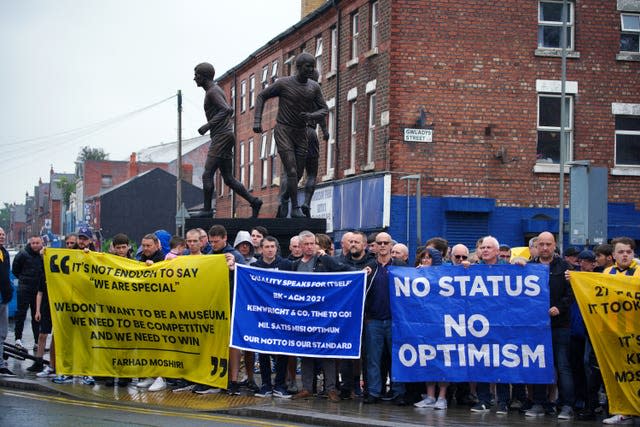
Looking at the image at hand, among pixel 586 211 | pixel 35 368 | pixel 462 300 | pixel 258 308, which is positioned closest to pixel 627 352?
pixel 462 300

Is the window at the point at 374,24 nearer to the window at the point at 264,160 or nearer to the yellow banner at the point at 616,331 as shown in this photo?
the window at the point at 264,160

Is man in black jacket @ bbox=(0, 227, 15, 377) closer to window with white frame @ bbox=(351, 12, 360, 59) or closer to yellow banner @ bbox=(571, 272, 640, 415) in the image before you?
yellow banner @ bbox=(571, 272, 640, 415)

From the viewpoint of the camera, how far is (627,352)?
12289mm

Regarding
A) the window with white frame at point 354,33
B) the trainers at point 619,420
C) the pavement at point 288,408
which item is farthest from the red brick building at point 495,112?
the trainers at point 619,420

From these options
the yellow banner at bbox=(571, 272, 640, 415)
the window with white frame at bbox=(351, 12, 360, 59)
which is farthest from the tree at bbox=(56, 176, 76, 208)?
the yellow banner at bbox=(571, 272, 640, 415)

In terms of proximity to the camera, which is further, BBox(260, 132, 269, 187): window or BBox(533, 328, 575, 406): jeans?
BBox(260, 132, 269, 187): window

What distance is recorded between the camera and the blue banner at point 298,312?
44.5 feet

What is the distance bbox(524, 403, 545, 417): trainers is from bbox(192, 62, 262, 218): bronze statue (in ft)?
22.0

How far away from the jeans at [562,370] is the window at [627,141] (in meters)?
20.7

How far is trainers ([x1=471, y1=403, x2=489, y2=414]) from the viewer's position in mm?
12883

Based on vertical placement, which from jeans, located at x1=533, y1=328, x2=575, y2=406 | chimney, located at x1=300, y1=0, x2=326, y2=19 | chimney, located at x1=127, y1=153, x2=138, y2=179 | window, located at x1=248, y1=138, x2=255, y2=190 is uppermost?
chimney, located at x1=300, y1=0, x2=326, y2=19

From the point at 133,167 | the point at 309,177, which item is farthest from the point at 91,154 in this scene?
the point at 309,177

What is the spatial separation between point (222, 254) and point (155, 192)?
74.1 metres

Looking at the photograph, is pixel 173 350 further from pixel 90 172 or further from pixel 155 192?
pixel 90 172
